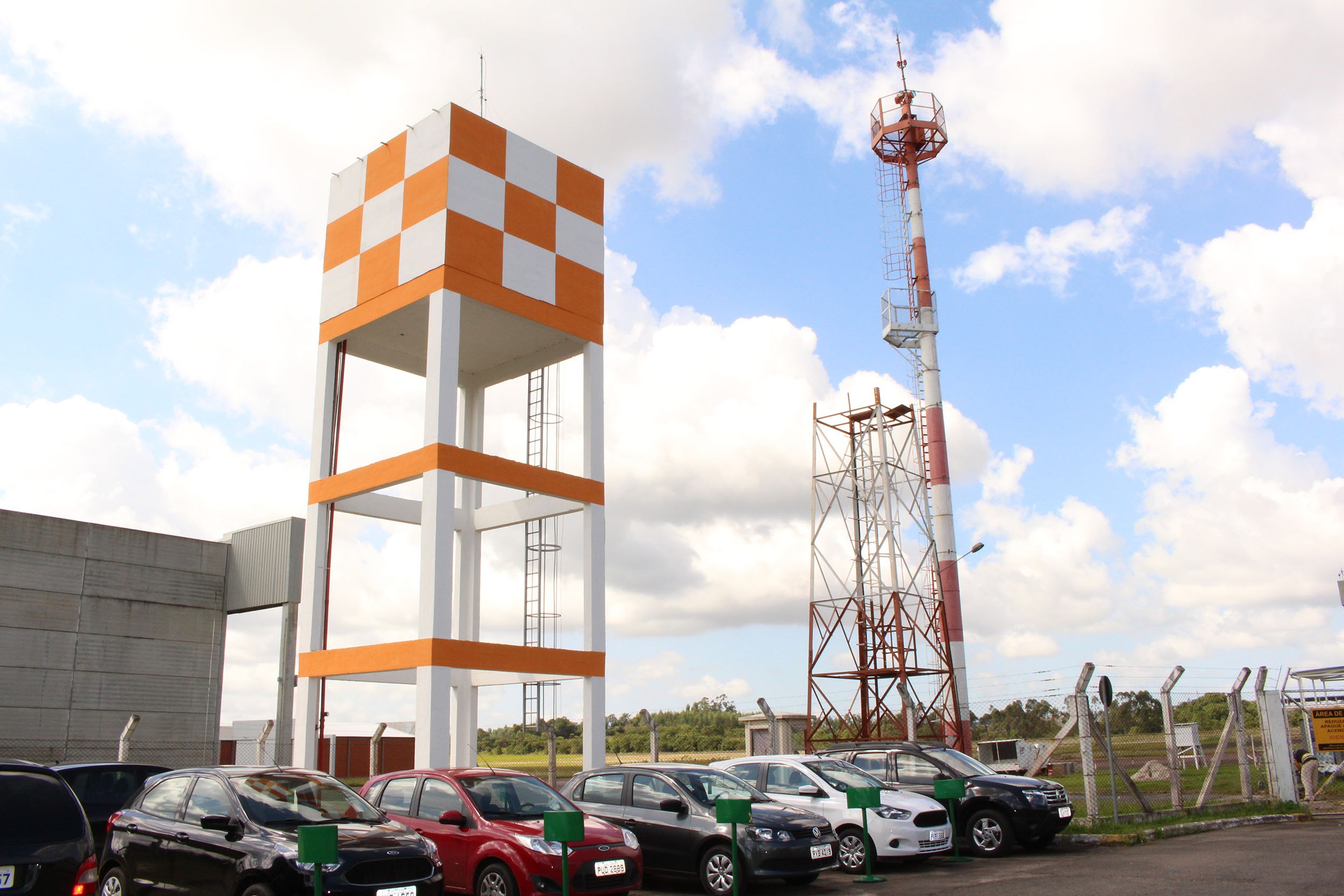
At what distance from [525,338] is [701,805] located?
12.7 m

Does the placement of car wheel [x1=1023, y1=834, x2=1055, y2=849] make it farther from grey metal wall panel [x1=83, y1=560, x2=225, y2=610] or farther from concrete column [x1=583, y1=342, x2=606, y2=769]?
grey metal wall panel [x1=83, y1=560, x2=225, y2=610]

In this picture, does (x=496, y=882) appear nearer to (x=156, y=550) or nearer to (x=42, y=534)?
(x=42, y=534)

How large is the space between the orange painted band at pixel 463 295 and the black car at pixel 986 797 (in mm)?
10356

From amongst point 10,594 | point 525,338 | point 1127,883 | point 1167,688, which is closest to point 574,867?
point 1127,883

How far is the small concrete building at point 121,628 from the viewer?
29.5m

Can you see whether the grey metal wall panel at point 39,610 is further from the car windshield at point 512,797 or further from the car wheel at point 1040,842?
the car wheel at point 1040,842

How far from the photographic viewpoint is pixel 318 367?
21797 millimetres

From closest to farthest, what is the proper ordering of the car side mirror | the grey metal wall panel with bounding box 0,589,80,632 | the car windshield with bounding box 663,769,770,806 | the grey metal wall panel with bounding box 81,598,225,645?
the car side mirror
the car windshield with bounding box 663,769,770,806
the grey metal wall panel with bounding box 0,589,80,632
the grey metal wall panel with bounding box 81,598,225,645

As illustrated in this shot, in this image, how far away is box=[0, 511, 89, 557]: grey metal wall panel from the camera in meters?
29.6

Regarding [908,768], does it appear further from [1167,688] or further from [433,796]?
[433,796]

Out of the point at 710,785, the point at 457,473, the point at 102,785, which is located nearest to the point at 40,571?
the point at 457,473

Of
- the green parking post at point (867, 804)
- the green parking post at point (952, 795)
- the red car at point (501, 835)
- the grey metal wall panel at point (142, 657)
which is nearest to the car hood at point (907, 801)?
the green parking post at point (952, 795)

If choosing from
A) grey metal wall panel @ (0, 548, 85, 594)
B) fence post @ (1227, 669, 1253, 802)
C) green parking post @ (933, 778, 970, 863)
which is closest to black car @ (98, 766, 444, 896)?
green parking post @ (933, 778, 970, 863)

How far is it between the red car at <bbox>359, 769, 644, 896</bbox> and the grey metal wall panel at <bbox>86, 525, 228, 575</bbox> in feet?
81.9
